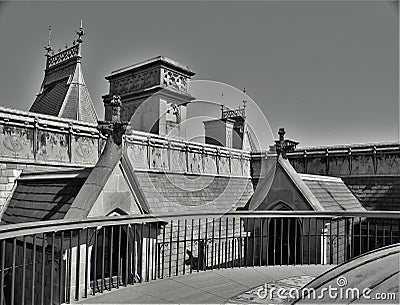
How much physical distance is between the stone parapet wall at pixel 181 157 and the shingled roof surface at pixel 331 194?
175 inches

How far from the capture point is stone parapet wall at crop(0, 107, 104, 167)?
35.7 ft

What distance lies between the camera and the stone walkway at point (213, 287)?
4.18m

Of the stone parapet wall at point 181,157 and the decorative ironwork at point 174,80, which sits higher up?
Result: the decorative ironwork at point 174,80

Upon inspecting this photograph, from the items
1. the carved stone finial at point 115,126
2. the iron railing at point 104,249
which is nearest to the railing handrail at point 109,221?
the iron railing at point 104,249

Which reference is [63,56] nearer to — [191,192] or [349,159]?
[191,192]

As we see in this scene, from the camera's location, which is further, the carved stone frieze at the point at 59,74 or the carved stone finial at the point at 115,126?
the carved stone frieze at the point at 59,74

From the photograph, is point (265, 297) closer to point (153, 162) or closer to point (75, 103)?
point (153, 162)

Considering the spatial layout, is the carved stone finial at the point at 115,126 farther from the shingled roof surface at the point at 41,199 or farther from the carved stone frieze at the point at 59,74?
the carved stone frieze at the point at 59,74

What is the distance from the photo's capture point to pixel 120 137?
862 cm

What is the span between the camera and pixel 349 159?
723 inches

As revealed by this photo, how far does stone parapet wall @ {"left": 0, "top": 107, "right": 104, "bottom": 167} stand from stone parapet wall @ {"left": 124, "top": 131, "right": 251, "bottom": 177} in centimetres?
136

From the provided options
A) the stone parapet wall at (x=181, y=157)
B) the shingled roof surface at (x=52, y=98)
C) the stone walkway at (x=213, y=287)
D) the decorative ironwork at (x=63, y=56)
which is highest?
the decorative ironwork at (x=63, y=56)

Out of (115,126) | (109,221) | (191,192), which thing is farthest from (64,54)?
(109,221)

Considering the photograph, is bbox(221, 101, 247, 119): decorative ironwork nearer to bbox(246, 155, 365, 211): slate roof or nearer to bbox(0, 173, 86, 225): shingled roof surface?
bbox(246, 155, 365, 211): slate roof
